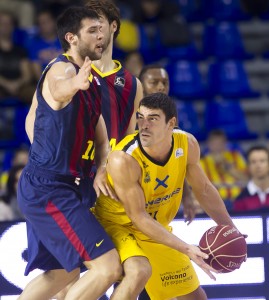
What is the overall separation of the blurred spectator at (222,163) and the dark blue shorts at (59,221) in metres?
3.82

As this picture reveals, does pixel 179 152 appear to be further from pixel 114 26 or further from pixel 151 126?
pixel 114 26

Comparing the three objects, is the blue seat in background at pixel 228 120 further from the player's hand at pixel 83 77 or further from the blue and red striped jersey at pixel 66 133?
the player's hand at pixel 83 77

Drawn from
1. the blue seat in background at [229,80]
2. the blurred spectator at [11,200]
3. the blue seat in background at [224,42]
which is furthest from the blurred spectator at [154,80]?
the blue seat in background at [224,42]

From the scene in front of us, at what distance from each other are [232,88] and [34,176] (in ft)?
19.5

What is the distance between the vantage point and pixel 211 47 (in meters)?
11.5

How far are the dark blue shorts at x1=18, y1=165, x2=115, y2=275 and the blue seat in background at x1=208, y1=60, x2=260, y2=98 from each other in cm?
580

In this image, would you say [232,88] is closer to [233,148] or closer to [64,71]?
[233,148]

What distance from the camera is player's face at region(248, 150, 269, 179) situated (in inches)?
325

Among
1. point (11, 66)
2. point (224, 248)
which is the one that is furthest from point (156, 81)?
point (11, 66)

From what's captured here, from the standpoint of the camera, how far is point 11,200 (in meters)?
7.88

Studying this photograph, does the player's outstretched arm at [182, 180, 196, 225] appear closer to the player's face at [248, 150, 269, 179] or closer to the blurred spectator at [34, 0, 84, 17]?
the player's face at [248, 150, 269, 179]

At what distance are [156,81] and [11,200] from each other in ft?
6.69

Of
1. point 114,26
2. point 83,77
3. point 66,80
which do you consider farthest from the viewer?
point 114,26

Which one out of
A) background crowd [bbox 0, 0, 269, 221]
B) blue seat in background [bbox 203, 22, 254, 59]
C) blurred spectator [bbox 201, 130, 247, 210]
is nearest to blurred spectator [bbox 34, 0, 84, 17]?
background crowd [bbox 0, 0, 269, 221]
